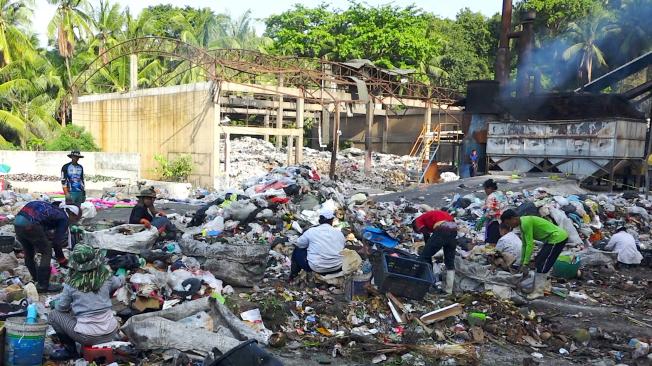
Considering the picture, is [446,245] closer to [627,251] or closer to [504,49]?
[627,251]

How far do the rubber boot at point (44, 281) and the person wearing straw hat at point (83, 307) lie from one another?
1721 mm

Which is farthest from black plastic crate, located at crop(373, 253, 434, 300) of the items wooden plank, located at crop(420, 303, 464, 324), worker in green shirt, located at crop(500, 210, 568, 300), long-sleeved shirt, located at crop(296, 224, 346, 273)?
worker in green shirt, located at crop(500, 210, 568, 300)

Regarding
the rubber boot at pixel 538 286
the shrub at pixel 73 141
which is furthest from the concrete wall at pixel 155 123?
the rubber boot at pixel 538 286

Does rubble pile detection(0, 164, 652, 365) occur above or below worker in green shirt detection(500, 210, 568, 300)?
below

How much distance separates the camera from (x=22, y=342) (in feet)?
13.5

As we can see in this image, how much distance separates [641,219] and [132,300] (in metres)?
10.9

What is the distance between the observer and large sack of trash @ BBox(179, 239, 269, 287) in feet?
22.5

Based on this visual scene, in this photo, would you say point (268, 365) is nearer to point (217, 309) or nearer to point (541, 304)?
point (217, 309)

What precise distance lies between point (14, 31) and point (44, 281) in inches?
930

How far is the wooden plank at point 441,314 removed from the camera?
5927 millimetres

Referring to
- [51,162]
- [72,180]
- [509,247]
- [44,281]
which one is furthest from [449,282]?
[51,162]

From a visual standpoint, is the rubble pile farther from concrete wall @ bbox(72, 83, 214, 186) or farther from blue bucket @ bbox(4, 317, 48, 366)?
concrete wall @ bbox(72, 83, 214, 186)

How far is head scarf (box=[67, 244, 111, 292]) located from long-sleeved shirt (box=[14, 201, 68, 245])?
189 centimetres

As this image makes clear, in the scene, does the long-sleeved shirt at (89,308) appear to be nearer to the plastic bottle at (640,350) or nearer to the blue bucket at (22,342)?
the blue bucket at (22,342)
